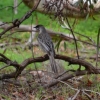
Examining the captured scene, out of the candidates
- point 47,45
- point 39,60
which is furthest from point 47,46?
point 39,60

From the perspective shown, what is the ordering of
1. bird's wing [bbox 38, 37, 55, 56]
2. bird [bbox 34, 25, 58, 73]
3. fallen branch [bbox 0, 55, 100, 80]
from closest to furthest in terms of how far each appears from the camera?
fallen branch [bbox 0, 55, 100, 80] < bird [bbox 34, 25, 58, 73] < bird's wing [bbox 38, 37, 55, 56]

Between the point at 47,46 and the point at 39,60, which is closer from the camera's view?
the point at 39,60

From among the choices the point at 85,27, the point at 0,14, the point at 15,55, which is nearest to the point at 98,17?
the point at 15,55

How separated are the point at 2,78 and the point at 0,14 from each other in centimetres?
1144

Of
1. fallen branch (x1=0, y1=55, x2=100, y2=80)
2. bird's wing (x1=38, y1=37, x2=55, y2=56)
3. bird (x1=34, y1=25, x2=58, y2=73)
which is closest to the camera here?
fallen branch (x1=0, y1=55, x2=100, y2=80)

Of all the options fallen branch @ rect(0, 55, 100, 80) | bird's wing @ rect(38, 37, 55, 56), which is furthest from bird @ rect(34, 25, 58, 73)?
fallen branch @ rect(0, 55, 100, 80)

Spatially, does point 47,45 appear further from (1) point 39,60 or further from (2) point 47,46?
(1) point 39,60

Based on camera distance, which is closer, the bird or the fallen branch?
the fallen branch

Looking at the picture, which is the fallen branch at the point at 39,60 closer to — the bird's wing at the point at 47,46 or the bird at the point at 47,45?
the bird at the point at 47,45

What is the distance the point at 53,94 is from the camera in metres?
7.03

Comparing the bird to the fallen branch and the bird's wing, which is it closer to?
the bird's wing

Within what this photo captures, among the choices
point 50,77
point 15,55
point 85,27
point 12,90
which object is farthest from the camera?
point 85,27

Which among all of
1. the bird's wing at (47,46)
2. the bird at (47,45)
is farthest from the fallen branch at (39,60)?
the bird's wing at (47,46)

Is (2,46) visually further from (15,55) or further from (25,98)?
(25,98)
